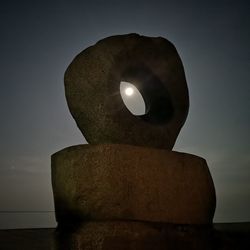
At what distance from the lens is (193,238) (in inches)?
108

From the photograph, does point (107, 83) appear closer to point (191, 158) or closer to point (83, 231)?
point (191, 158)

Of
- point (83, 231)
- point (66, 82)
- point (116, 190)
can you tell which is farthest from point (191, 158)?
point (66, 82)

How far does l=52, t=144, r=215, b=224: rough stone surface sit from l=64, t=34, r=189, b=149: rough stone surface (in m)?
0.34

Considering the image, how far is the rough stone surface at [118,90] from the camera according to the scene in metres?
2.93

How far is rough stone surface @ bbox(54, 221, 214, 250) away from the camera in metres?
2.35

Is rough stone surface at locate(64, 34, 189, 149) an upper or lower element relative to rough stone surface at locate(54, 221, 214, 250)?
upper

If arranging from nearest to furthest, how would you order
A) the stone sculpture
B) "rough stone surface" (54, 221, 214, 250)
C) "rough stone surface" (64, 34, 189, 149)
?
"rough stone surface" (54, 221, 214, 250), the stone sculpture, "rough stone surface" (64, 34, 189, 149)

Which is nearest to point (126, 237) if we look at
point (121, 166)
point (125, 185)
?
point (125, 185)

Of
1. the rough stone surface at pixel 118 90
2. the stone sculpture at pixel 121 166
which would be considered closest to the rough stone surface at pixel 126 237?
the stone sculpture at pixel 121 166

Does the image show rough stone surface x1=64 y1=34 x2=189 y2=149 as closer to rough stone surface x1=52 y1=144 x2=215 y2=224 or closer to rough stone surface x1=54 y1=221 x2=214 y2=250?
rough stone surface x1=52 y1=144 x2=215 y2=224

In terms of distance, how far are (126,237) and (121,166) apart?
0.62 m

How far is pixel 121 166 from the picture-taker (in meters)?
2.58

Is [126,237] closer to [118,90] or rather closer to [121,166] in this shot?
[121,166]

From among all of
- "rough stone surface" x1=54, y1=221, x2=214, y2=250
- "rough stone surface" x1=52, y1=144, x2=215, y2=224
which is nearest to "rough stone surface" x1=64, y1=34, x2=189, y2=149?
"rough stone surface" x1=52, y1=144, x2=215, y2=224
